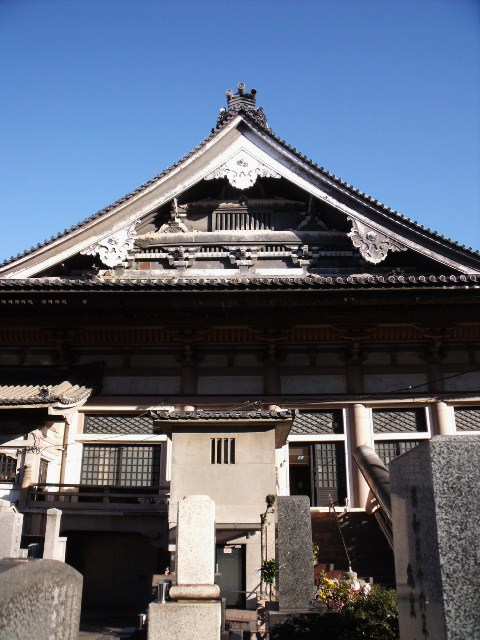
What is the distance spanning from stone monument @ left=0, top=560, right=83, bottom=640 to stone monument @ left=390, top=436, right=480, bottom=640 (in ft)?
7.89

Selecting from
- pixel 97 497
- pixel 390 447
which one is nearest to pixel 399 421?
pixel 390 447

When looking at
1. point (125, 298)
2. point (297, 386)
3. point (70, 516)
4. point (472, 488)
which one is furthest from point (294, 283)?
point (472, 488)

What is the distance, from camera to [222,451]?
39.4ft

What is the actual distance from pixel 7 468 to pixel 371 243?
1093cm

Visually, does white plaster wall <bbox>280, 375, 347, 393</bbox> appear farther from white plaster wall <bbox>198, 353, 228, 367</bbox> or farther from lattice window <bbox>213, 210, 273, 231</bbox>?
lattice window <bbox>213, 210, 273, 231</bbox>

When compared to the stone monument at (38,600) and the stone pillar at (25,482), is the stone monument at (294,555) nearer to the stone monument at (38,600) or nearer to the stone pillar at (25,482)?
the stone pillar at (25,482)

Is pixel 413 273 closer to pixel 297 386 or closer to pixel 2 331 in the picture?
pixel 297 386

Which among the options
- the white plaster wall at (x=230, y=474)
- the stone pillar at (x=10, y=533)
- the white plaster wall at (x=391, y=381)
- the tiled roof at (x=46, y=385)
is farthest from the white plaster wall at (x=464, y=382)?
the stone pillar at (x=10, y=533)

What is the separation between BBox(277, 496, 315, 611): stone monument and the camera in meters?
9.65

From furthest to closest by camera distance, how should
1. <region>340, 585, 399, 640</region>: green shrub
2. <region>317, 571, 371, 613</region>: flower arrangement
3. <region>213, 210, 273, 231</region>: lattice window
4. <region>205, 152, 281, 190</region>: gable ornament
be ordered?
<region>213, 210, 273, 231</region>: lattice window, <region>205, 152, 281, 190</region>: gable ornament, <region>317, 571, 371, 613</region>: flower arrangement, <region>340, 585, 399, 640</region>: green shrub

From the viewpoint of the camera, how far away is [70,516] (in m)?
13.3

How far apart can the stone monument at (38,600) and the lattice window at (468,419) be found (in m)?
13.2

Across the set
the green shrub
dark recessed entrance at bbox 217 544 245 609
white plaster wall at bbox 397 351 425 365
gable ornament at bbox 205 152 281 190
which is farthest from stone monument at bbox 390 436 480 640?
gable ornament at bbox 205 152 281 190

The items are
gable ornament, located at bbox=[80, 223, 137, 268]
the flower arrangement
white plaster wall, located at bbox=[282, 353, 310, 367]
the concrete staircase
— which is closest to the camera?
the flower arrangement
